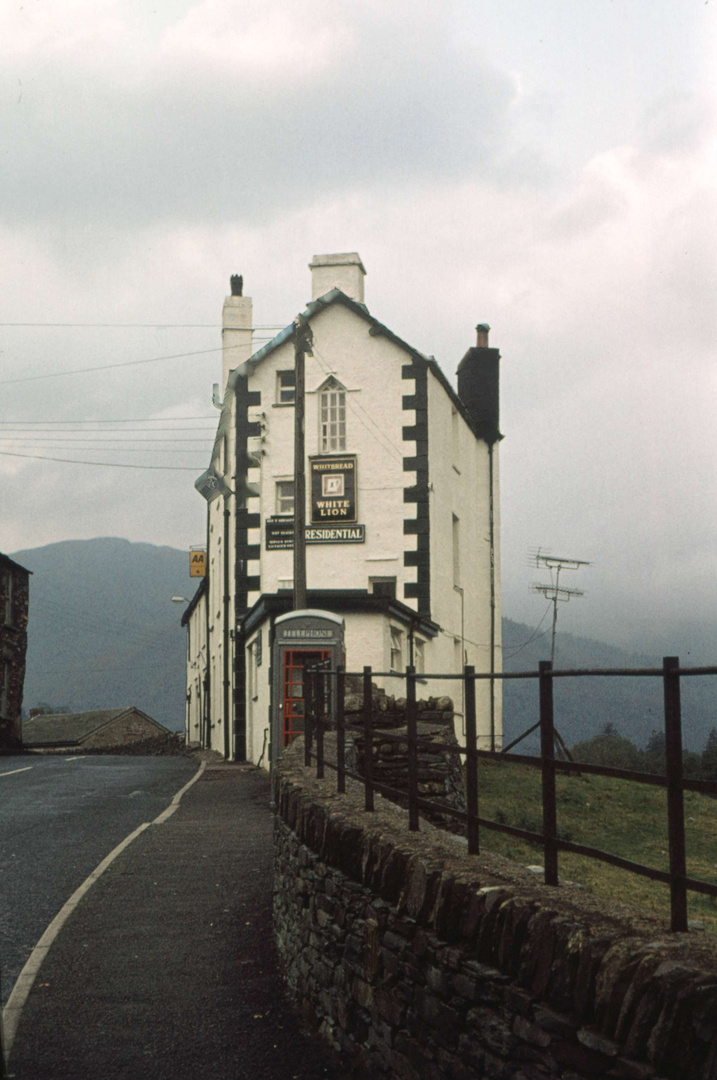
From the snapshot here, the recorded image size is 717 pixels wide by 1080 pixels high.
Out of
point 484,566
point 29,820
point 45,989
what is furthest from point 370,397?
point 45,989

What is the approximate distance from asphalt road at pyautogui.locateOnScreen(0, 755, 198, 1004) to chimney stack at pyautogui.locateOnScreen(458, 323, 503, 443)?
15.1m

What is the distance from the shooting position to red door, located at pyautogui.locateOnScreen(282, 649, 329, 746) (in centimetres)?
2033

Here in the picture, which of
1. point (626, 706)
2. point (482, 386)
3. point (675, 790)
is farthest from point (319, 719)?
point (482, 386)

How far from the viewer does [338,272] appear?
30547mm

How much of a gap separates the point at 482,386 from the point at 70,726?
39.6m

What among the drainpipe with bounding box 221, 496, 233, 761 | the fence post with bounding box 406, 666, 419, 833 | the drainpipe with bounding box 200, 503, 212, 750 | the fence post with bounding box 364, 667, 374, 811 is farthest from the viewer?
the drainpipe with bounding box 200, 503, 212, 750

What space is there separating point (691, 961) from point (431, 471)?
2519 cm

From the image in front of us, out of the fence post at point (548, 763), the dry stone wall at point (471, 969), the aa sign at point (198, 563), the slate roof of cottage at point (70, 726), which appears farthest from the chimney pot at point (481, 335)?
the slate roof of cottage at point (70, 726)

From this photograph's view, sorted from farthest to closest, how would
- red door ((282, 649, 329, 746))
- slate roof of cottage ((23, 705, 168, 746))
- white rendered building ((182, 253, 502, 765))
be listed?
1. slate roof of cottage ((23, 705, 168, 746))
2. white rendered building ((182, 253, 502, 765))
3. red door ((282, 649, 329, 746))

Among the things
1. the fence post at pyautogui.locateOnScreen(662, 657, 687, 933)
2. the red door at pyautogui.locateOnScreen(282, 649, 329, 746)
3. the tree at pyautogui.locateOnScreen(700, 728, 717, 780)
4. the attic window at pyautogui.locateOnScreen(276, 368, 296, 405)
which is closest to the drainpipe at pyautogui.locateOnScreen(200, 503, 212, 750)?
the attic window at pyautogui.locateOnScreen(276, 368, 296, 405)

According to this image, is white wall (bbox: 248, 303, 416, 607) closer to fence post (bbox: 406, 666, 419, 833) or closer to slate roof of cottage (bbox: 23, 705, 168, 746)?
fence post (bbox: 406, 666, 419, 833)

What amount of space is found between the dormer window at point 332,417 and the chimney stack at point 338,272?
3.06 meters

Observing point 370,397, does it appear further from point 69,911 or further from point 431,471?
point 69,911

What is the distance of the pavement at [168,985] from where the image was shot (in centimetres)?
735
